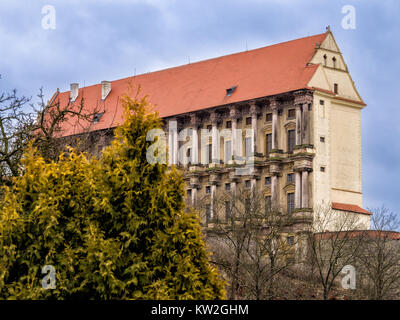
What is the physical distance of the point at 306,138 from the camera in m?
92.8

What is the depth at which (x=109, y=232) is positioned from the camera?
22.5 m

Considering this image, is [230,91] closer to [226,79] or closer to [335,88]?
[226,79]

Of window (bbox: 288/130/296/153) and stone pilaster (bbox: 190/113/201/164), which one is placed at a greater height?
stone pilaster (bbox: 190/113/201/164)

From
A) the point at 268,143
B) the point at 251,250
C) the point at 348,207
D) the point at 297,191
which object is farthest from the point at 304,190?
the point at 251,250

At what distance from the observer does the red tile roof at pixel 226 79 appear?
96750mm

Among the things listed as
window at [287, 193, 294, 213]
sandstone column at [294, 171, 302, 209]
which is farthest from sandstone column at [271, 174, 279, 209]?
sandstone column at [294, 171, 302, 209]

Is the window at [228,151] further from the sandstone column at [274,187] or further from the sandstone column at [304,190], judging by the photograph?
the sandstone column at [304,190]

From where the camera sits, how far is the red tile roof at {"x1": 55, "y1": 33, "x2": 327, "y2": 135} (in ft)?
317

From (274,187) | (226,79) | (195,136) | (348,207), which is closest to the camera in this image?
(348,207)

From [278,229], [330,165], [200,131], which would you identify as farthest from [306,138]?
[278,229]

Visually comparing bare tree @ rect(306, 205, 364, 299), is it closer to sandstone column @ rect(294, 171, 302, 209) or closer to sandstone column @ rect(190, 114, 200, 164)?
sandstone column @ rect(294, 171, 302, 209)

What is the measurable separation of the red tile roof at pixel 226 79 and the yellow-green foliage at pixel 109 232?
233 feet

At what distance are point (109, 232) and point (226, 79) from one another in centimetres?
8260

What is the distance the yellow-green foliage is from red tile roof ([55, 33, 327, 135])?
71119 millimetres
